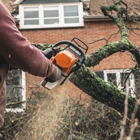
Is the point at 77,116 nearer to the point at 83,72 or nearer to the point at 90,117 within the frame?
the point at 90,117

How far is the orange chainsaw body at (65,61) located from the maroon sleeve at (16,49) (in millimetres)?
489

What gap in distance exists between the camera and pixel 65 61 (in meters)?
3.41

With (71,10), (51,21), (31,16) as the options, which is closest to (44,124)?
(51,21)

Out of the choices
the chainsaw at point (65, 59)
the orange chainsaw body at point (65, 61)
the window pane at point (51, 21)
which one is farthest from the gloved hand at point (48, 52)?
the window pane at point (51, 21)

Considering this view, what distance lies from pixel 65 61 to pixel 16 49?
2.88 feet

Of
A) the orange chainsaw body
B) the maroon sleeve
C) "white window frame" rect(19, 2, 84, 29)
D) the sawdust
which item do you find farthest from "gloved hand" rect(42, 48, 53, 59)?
"white window frame" rect(19, 2, 84, 29)

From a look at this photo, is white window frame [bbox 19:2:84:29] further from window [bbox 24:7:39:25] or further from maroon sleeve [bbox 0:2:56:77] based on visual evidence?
maroon sleeve [bbox 0:2:56:77]

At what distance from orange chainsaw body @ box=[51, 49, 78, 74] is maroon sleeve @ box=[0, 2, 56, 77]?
49cm

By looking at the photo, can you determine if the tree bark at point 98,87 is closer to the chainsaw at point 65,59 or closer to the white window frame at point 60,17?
the chainsaw at point 65,59

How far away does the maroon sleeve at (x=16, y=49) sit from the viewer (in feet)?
8.29

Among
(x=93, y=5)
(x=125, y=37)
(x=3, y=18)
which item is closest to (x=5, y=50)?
(x=3, y=18)

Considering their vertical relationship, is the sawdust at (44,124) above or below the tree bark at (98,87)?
below

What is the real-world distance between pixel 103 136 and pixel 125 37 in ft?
9.84

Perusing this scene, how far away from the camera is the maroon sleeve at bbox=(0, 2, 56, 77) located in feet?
8.29
